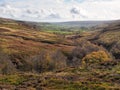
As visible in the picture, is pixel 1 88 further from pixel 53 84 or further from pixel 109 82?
pixel 109 82

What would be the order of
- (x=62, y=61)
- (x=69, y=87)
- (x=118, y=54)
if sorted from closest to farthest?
(x=69, y=87) → (x=62, y=61) → (x=118, y=54)

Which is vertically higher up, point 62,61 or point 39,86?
point 39,86

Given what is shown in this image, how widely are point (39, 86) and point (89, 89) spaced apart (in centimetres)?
678

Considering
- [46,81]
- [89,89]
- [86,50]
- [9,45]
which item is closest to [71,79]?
[46,81]

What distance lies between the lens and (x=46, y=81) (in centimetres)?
4216

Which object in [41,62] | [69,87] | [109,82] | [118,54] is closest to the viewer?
[69,87]

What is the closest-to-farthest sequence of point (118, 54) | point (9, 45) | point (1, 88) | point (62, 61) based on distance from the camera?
point (1, 88)
point (62, 61)
point (118, 54)
point (9, 45)

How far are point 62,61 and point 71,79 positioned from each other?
79022 mm

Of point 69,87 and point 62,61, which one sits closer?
point 69,87

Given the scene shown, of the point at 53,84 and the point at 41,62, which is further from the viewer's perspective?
the point at 41,62

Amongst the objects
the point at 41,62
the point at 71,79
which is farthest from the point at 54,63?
the point at 71,79

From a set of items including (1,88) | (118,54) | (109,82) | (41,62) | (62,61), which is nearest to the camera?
(1,88)

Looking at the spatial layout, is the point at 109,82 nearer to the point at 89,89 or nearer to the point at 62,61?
the point at 89,89

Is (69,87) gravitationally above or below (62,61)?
above
